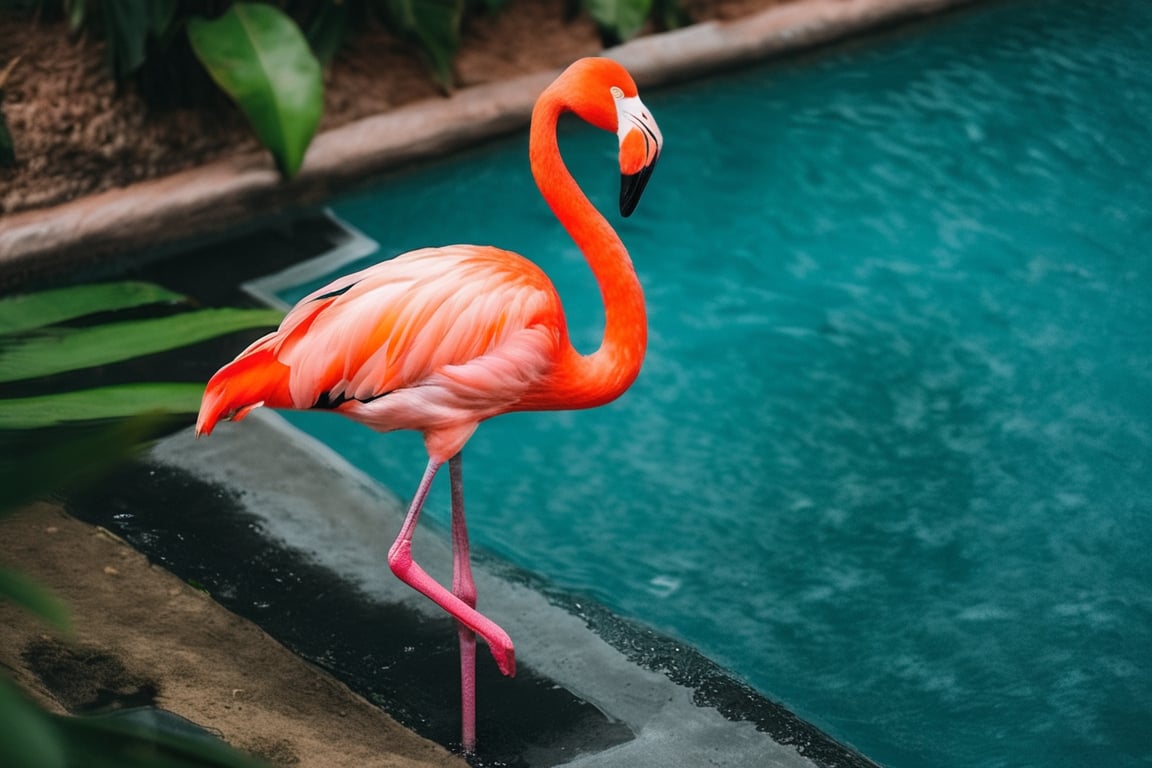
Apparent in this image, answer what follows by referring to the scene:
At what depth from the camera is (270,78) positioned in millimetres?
5000

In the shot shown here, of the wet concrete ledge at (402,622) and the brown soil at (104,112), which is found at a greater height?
Answer: the brown soil at (104,112)

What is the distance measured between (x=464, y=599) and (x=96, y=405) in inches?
45.8

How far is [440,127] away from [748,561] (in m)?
2.88

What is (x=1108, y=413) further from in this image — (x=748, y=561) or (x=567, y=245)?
(x=567, y=245)

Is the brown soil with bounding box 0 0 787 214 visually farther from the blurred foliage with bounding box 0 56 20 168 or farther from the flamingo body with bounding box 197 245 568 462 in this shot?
the flamingo body with bounding box 197 245 568 462

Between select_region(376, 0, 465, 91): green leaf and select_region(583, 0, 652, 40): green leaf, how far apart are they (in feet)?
2.34

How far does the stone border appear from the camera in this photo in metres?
4.90

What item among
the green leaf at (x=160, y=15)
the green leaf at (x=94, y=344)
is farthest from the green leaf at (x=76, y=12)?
the green leaf at (x=94, y=344)

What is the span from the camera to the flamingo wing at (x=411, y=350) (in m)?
2.49

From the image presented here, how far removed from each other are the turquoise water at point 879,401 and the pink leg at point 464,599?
33.5 inches

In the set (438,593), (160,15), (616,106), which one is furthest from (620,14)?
(438,593)

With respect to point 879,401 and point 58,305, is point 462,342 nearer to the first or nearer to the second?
point 58,305

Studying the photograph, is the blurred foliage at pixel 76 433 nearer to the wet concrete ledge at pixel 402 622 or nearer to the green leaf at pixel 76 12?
the wet concrete ledge at pixel 402 622

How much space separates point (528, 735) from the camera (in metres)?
2.73
